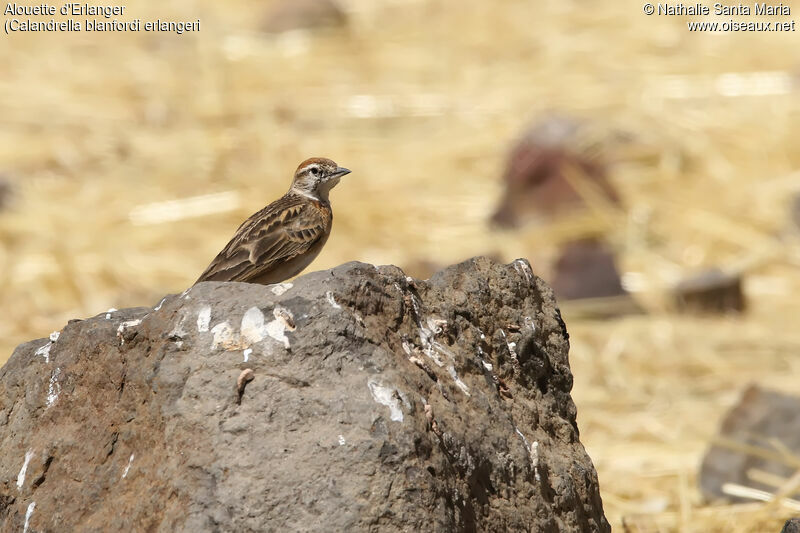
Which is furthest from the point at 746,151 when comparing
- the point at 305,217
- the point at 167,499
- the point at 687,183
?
the point at 167,499

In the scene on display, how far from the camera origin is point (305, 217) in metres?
6.70

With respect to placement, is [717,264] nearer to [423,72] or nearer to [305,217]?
[423,72]

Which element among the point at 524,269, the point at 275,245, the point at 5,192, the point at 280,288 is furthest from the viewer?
the point at 5,192

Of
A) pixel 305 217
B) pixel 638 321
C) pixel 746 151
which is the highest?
pixel 305 217

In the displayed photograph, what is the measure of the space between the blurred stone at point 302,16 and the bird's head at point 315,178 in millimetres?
13712

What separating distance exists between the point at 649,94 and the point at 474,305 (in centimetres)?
1328

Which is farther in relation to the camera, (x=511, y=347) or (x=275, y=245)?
(x=275, y=245)

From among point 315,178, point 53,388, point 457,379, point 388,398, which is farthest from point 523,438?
point 315,178

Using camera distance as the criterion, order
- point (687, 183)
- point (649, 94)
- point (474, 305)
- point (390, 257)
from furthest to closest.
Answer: point (649, 94) → point (687, 183) → point (390, 257) → point (474, 305)

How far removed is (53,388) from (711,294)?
9193 mm

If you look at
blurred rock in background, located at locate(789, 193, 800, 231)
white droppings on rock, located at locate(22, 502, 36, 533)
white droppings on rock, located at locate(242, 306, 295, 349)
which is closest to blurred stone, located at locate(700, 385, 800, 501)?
white droppings on rock, located at locate(242, 306, 295, 349)

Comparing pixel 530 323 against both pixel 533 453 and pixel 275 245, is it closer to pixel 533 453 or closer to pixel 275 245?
pixel 533 453

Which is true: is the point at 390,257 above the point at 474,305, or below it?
below

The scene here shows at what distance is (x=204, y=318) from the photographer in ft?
Result: 13.6
